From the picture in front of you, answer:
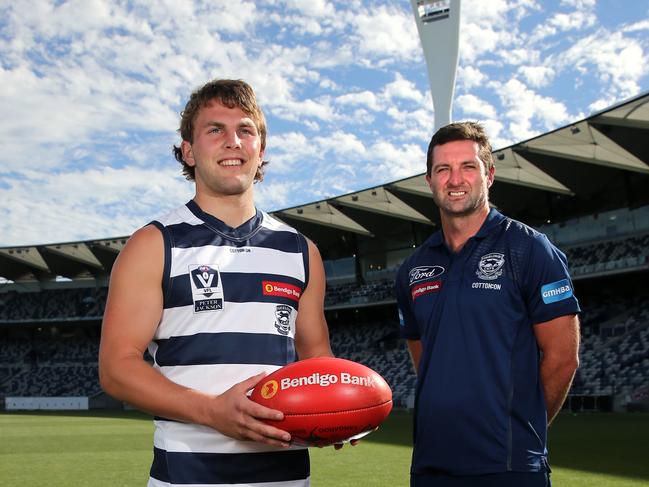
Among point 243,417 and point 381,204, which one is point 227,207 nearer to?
point 243,417

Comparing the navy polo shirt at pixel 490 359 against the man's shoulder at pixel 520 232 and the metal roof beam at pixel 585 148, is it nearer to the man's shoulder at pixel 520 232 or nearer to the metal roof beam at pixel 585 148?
the man's shoulder at pixel 520 232

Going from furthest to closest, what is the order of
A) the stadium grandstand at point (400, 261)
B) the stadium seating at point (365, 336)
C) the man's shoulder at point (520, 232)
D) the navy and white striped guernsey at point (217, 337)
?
the stadium grandstand at point (400, 261), the stadium seating at point (365, 336), the man's shoulder at point (520, 232), the navy and white striped guernsey at point (217, 337)

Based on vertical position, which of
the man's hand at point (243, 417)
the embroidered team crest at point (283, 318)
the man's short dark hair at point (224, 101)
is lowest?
the man's hand at point (243, 417)

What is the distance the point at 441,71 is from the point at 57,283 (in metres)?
37.3

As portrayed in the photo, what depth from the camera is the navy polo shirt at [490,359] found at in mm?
2975

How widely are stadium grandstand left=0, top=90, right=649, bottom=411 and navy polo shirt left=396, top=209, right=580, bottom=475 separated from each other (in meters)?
22.9

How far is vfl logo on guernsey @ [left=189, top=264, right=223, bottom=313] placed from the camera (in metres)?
2.54

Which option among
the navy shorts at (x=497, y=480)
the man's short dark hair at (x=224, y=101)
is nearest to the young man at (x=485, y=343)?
the navy shorts at (x=497, y=480)

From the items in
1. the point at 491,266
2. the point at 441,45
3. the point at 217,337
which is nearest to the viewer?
the point at 217,337

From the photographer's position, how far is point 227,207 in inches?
110

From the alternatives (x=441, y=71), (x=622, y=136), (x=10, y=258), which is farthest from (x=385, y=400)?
(x=10, y=258)

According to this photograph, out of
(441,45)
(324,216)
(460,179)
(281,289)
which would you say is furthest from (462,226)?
(324,216)

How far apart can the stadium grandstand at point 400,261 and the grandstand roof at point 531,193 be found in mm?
66

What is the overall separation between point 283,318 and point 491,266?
Result: 3.56 feet
